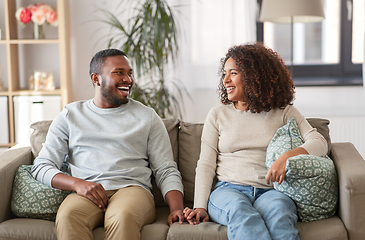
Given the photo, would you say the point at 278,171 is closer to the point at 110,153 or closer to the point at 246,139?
the point at 246,139

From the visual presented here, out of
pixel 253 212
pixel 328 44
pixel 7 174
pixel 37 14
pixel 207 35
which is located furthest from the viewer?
pixel 328 44

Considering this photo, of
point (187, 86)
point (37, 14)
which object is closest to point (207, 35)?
point (187, 86)

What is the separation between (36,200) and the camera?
1.62 meters

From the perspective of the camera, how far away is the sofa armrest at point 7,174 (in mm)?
1646

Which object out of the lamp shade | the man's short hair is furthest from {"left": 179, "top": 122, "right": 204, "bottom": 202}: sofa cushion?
the lamp shade

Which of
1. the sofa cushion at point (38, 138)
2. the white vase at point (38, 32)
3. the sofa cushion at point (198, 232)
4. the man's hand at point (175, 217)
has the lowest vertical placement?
the sofa cushion at point (198, 232)

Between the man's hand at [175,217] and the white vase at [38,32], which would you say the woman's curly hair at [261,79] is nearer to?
the man's hand at [175,217]

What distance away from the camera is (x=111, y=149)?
1.73 m

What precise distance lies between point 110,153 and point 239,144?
0.56m

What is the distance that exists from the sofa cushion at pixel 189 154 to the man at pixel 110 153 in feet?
0.41

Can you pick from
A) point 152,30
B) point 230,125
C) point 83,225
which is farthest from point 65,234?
point 152,30

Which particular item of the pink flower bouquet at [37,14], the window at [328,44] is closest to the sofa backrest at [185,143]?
the pink flower bouquet at [37,14]

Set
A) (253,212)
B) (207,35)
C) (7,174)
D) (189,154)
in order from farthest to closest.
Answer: (207,35)
(189,154)
(7,174)
(253,212)

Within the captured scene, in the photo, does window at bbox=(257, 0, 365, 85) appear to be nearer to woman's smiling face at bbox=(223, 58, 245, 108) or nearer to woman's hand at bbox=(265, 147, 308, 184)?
woman's smiling face at bbox=(223, 58, 245, 108)
